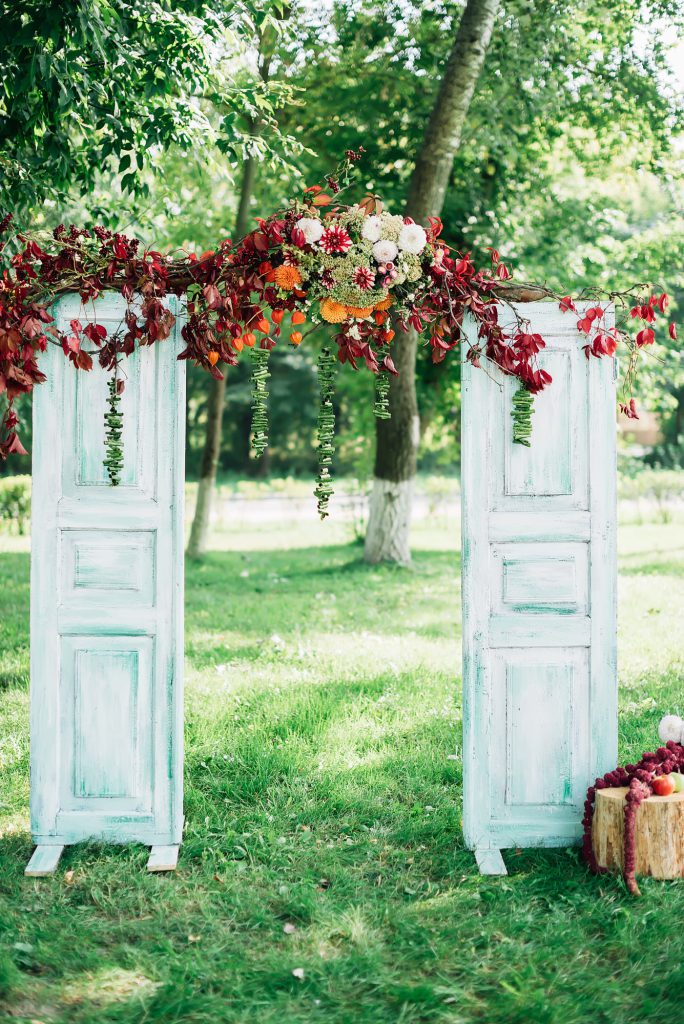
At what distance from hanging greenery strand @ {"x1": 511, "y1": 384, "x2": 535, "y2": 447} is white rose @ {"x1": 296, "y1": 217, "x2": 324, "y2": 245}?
105 cm

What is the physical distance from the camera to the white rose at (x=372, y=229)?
12.9 ft

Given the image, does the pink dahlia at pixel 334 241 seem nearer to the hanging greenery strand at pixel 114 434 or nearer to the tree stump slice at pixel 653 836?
the hanging greenery strand at pixel 114 434

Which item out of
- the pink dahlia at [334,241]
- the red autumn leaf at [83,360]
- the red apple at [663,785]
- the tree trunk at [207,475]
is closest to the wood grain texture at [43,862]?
the red autumn leaf at [83,360]

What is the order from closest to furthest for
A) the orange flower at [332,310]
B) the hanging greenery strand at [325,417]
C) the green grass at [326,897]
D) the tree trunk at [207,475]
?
the green grass at [326,897], the orange flower at [332,310], the hanging greenery strand at [325,417], the tree trunk at [207,475]

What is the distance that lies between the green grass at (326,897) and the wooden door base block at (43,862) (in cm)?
6

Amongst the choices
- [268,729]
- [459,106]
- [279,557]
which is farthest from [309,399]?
[268,729]

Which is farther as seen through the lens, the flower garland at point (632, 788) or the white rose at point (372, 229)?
the white rose at point (372, 229)

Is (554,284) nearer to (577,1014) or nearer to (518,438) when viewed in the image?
(518,438)

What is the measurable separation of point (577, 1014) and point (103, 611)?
95.3 inches

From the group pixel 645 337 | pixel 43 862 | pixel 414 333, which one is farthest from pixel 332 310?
pixel 414 333

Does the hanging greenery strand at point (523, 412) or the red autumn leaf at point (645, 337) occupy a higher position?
the red autumn leaf at point (645, 337)

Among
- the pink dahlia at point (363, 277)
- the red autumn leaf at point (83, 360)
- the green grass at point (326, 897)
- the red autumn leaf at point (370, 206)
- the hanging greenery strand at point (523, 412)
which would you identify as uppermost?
the red autumn leaf at point (370, 206)

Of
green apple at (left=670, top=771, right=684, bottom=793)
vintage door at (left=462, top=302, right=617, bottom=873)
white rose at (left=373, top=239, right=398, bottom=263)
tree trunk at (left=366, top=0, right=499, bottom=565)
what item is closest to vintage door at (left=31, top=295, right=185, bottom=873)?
white rose at (left=373, top=239, right=398, bottom=263)

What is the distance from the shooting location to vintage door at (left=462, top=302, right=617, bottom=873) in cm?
418
